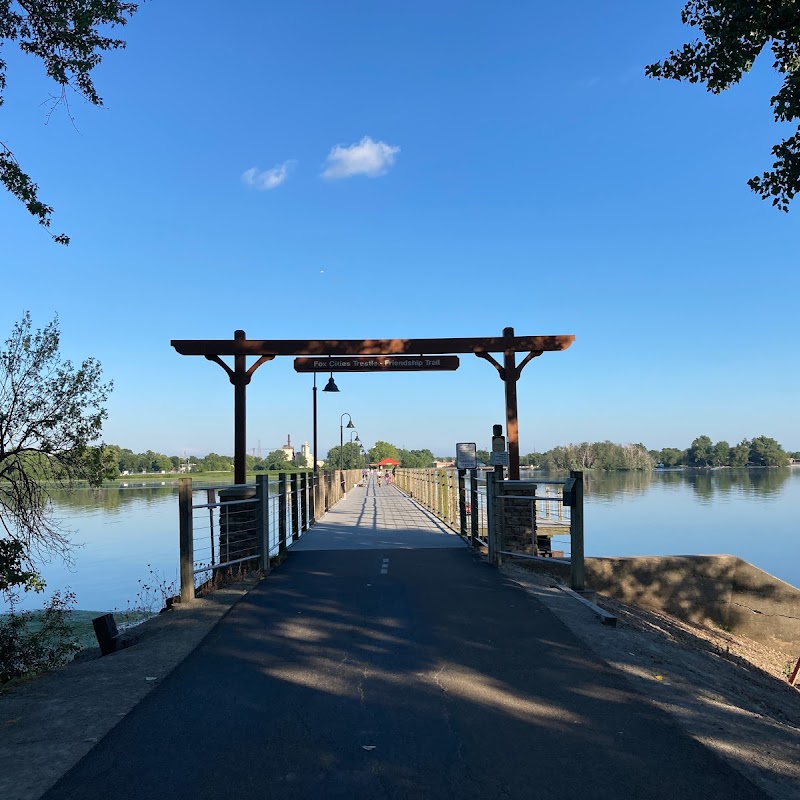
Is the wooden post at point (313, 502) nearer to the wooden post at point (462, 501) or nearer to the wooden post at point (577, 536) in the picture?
the wooden post at point (462, 501)

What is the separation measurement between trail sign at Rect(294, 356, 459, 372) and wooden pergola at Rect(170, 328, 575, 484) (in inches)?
9.4

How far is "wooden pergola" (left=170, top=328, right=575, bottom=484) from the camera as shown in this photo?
13.1 metres

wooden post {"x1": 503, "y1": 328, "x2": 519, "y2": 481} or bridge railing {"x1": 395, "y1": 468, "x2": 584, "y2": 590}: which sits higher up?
wooden post {"x1": 503, "y1": 328, "x2": 519, "y2": 481}

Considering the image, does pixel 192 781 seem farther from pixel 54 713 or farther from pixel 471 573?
pixel 471 573

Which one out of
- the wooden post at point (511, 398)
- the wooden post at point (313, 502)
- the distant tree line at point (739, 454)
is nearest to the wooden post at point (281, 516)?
the wooden post at point (511, 398)

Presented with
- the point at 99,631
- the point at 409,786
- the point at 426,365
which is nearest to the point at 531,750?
the point at 409,786

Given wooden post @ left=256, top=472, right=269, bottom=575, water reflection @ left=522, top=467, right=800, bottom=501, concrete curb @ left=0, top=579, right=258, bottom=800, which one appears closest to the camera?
concrete curb @ left=0, top=579, right=258, bottom=800

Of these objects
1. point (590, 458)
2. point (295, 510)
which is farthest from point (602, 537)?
point (590, 458)

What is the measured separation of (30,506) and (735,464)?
199433 millimetres

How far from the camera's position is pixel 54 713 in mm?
4250

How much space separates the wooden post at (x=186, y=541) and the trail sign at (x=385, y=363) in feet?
21.9

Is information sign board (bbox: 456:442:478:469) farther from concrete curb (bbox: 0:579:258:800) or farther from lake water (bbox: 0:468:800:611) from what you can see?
concrete curb (bbox: 0:579:258:800)

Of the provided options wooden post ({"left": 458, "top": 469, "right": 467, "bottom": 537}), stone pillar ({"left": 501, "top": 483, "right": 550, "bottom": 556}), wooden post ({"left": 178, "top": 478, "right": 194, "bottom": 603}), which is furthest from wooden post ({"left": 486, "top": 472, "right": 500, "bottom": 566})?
wooden post ({"left": 178, "top": 478, "right": 194, "bottom": 603})

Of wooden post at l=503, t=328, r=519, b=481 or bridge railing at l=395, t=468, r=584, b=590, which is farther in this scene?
wooden post at l=503, t=328, r=519, b=481
